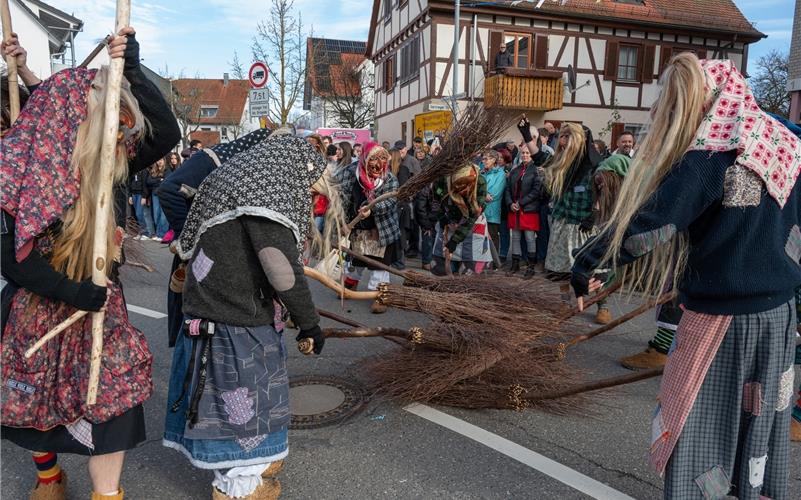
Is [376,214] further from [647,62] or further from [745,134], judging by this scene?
[647,62]

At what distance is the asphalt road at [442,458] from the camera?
268 centimetres

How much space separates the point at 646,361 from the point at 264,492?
3070 millimetres

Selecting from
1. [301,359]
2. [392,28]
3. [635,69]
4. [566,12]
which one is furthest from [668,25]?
[301,359]

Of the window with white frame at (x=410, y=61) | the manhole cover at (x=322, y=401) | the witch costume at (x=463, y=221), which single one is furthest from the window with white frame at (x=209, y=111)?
the manhole cover at (x=322, y=401)

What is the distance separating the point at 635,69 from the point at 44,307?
21904 mm

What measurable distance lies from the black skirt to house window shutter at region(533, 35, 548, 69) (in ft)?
65.0

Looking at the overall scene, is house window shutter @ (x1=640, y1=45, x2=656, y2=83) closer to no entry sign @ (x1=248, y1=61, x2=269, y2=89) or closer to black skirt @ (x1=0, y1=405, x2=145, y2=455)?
no entry sign @ (x1=248, y1=61, x2=269, y2=89)

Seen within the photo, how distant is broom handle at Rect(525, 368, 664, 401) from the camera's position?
2.71 m

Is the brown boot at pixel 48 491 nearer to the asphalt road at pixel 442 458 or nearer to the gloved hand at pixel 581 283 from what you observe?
the asphalt road at pixel 442 458

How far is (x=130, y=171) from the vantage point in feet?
7.95

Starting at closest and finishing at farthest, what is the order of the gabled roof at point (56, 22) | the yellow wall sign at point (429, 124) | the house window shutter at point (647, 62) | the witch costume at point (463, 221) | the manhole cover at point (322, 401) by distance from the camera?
the manhole cover at point (322, 401), the witch costume at point (463, 221), the yellow wall sign at point (429, 124), the house window shutter at point (647, 62), the gabled roof at point (56, 22)

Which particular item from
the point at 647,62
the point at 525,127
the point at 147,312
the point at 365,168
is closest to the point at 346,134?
the point at 647,62

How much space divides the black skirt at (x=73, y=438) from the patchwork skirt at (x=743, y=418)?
1996 mm

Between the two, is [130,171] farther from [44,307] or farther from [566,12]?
[566,12]
